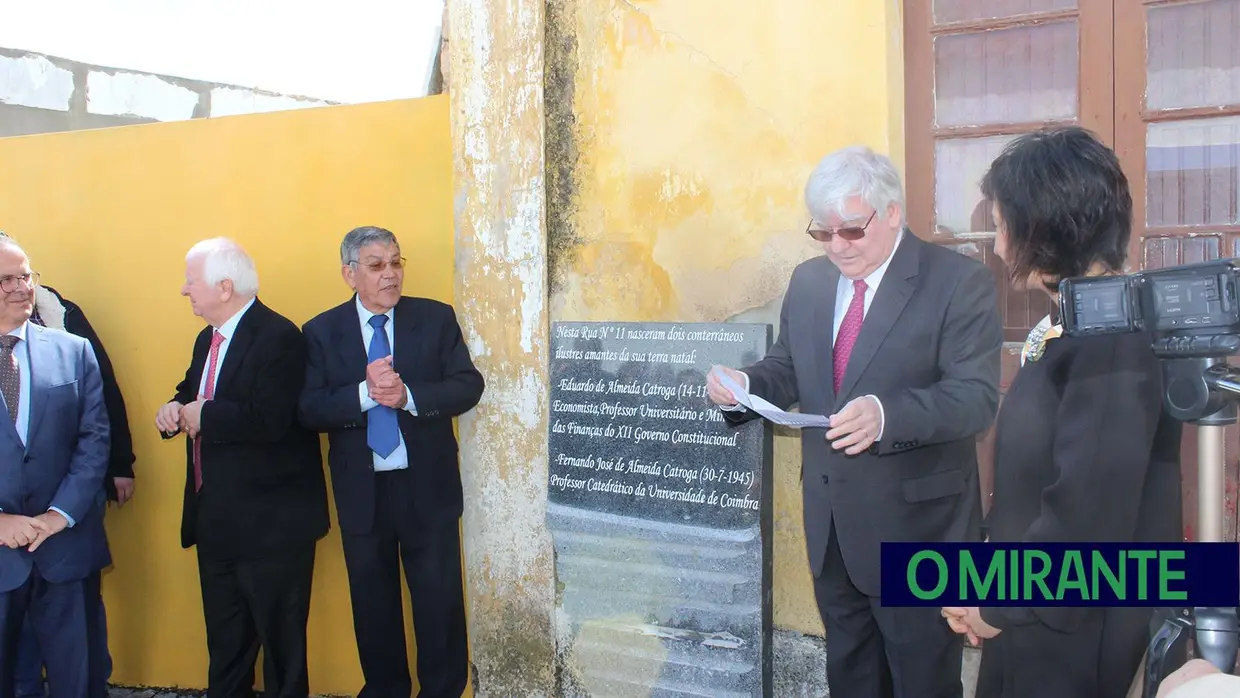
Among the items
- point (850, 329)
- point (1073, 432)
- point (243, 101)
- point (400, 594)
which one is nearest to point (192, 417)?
point (400, 594)

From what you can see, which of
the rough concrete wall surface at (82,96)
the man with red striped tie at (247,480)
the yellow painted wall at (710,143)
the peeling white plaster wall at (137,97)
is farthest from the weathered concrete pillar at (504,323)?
the peeling white plaster wall at (137,97)

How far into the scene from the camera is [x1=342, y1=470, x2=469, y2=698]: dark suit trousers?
11.9 ft

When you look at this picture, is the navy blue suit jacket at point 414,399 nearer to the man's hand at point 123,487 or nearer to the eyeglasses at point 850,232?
the man's hand at point 123,487

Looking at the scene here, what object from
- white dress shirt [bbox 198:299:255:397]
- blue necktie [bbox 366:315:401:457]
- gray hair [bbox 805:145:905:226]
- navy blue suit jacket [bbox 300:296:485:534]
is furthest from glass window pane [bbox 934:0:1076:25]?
white dress shirt [bbox 198:299:255:397]

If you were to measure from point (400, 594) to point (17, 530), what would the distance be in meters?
1.44

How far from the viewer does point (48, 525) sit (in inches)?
139

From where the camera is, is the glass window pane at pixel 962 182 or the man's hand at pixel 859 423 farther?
the glass window pane at pixel 962 182

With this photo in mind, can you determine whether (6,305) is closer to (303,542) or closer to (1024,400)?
(303,542)

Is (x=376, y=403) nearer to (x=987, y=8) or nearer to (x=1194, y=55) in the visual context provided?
(x=987, y=8)

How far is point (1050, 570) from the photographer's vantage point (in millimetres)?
1964

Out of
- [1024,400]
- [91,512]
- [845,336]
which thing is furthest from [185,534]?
[1024,400]

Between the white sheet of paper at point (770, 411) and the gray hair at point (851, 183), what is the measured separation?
1.72 feet

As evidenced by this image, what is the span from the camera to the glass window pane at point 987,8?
3006 millimetres

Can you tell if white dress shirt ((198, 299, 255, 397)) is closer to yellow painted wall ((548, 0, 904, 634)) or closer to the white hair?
the white hair
